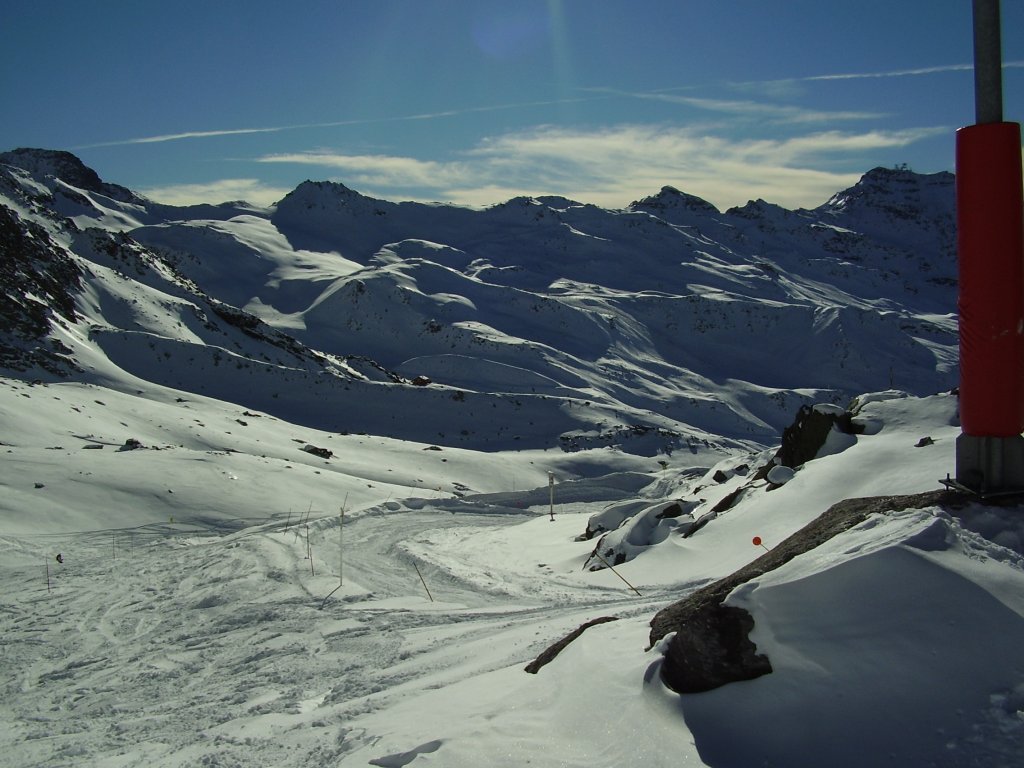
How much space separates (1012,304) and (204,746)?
23.0 ft

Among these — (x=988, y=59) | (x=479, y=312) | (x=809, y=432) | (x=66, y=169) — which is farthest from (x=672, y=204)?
(x=988, y=59)

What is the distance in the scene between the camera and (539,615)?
1073 cm

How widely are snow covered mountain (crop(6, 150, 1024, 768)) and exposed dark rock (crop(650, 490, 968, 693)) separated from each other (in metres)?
0.08

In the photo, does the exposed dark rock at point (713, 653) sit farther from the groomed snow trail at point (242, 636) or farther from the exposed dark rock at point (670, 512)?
the exposed dark rock at point (670, 512)

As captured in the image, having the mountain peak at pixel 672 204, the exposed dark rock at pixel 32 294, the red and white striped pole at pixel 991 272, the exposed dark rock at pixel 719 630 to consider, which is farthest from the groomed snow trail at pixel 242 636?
the mountain peak at pixel 672 204

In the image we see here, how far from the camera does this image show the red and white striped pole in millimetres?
5363

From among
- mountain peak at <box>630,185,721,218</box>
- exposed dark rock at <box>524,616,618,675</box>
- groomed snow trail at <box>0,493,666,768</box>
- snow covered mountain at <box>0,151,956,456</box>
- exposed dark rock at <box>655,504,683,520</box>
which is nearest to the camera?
exposed dark rock at <box>524,616,618,675</box>

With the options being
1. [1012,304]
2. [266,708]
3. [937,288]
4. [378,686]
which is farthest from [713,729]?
[937,288]

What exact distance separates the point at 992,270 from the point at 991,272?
1cm

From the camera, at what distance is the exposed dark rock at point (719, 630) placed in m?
4.75

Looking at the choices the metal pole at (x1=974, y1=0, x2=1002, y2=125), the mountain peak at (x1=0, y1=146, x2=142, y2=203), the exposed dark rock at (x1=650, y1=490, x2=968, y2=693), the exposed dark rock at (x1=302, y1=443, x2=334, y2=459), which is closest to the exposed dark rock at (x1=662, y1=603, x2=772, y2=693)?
the exposed dark rock at (x1=650, y1=490, x2=968, y2=693)

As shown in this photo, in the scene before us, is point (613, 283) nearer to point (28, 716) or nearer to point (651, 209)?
point (651, 209)

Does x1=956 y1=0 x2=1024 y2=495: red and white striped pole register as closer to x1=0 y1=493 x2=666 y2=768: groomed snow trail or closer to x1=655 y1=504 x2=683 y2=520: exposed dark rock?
x1=0 y1=493 x2=666 y2=768: groomed snow trail

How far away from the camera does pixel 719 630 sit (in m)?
4.90
